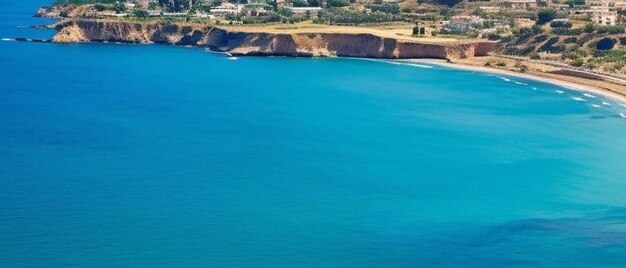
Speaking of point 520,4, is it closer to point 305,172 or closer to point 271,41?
point 271,41

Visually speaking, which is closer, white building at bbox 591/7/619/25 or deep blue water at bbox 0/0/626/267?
deep blue water at bbox 0/0/626/267

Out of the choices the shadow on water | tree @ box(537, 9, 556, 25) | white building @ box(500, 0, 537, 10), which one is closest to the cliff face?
tree @ box(537, 9, 556, 25)

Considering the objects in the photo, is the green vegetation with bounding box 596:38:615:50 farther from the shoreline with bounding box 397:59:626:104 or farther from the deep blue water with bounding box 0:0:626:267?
the deep blue water with bounding box 0:0:626:267

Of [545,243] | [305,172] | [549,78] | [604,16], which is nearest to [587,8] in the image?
[604,16]

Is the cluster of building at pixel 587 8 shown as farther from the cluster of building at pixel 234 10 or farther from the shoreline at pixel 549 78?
the cluster of building at pixel 234 10

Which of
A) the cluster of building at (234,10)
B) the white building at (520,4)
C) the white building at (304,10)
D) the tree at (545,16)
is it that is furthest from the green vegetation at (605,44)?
the white building at (304,10)
